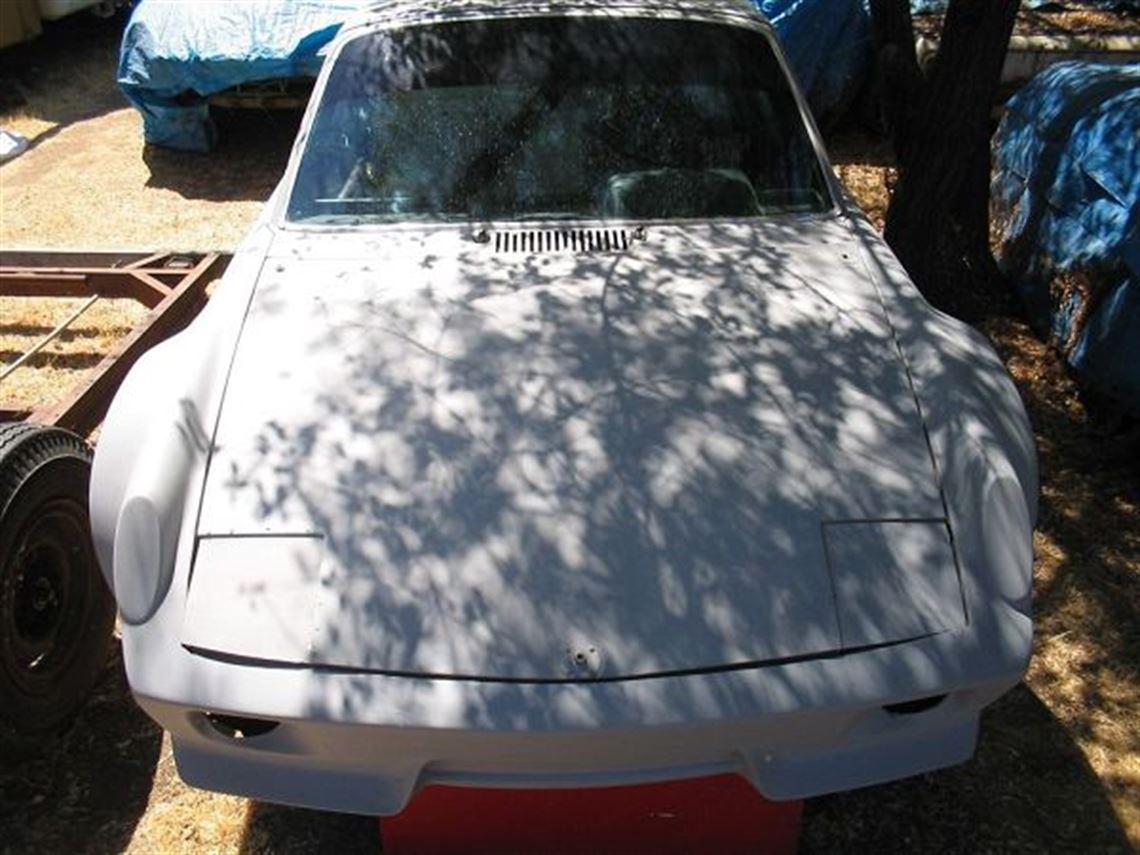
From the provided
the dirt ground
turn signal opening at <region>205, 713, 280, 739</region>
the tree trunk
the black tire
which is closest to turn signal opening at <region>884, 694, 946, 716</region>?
the dirt ground

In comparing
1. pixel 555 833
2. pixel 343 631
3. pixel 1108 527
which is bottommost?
pixel 1108 527

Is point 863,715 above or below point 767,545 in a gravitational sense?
below

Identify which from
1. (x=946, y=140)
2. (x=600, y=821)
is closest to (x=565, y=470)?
(x=600, y=821)

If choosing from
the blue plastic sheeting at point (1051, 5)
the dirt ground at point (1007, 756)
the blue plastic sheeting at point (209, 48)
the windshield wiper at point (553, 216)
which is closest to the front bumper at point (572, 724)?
the dirt ground at point (1007, 756)

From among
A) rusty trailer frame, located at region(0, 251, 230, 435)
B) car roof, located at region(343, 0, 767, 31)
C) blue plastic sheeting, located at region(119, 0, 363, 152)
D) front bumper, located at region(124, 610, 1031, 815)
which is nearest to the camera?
front bumper, located at region(124, 610, 1031, 815)

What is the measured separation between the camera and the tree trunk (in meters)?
4.54

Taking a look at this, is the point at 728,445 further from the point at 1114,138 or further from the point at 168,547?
the point at 1114,138

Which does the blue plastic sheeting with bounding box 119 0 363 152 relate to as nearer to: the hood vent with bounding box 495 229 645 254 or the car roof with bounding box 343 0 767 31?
the car roof with bounding box 343 0 767 31

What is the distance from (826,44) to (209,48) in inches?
172

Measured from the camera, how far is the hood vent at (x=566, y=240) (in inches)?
119

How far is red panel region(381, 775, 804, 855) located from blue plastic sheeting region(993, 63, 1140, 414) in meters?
2.63

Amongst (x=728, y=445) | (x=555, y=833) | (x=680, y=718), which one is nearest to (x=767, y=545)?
(x=728, y=445)

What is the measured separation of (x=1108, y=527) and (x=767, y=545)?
229 centimetres

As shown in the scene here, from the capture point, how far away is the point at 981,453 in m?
2.37
